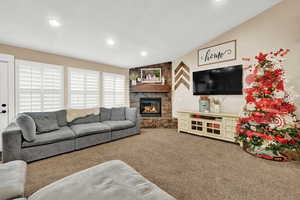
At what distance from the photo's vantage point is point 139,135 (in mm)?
3854

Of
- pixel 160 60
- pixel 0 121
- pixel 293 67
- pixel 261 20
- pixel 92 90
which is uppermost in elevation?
pixel 261 20

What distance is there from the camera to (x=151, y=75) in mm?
5074

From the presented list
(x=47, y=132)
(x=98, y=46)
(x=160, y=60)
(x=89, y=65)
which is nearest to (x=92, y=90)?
(x=89, y=65)

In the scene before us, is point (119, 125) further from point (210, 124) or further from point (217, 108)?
point (217, 108)

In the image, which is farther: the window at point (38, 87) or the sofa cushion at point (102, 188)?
the window at point (38, 87)

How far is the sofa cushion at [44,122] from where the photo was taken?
2.69m

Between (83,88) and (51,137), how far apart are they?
1.97 metres

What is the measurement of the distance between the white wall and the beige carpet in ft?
4.57

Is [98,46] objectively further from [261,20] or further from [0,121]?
[261,20]

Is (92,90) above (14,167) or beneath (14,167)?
above

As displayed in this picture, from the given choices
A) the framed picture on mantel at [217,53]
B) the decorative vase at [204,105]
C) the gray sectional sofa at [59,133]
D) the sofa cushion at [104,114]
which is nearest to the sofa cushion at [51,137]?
the gray sectional sofa at [59,133]

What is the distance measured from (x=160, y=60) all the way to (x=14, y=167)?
4.39m

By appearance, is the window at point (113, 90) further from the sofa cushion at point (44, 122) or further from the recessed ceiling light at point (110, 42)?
the sofa cushion at point (44, 122)

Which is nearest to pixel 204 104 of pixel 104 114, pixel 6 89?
pixel 104 114
